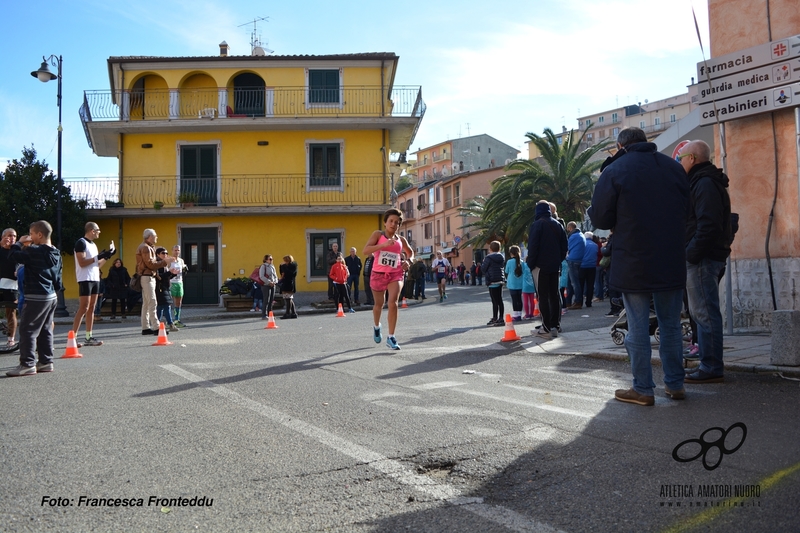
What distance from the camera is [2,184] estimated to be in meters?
25.3

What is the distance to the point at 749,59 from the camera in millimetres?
9117

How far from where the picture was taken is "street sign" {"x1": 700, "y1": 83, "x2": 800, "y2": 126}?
8711 millimetres

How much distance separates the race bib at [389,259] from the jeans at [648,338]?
4638 mm

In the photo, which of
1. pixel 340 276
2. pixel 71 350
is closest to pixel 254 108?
pixel 340 276

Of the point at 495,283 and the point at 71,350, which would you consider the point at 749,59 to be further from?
the point at 71,350

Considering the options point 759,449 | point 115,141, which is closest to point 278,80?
point 115,141

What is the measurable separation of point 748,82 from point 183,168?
25.3 m

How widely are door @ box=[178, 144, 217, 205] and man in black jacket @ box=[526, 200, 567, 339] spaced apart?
22.2 metres

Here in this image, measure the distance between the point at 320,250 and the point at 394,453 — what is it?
26050mm

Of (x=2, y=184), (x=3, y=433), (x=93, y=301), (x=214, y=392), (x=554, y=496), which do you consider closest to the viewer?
(x=554, y=496)

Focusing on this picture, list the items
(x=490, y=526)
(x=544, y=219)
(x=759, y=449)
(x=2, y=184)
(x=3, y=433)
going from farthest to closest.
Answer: (x=2, y=184) < (x=544, y=219) < (x=3, y=433) < (x=759, y=449) < (x=490, y=526)

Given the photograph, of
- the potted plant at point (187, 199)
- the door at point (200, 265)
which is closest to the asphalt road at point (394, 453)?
the door at point (200, 265)

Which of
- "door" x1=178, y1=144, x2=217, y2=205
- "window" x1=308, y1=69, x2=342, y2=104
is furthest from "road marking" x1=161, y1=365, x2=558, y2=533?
"window" x1=308, y1=69, x2=342, y2=104

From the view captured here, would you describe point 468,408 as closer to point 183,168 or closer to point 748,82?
point 748,82
